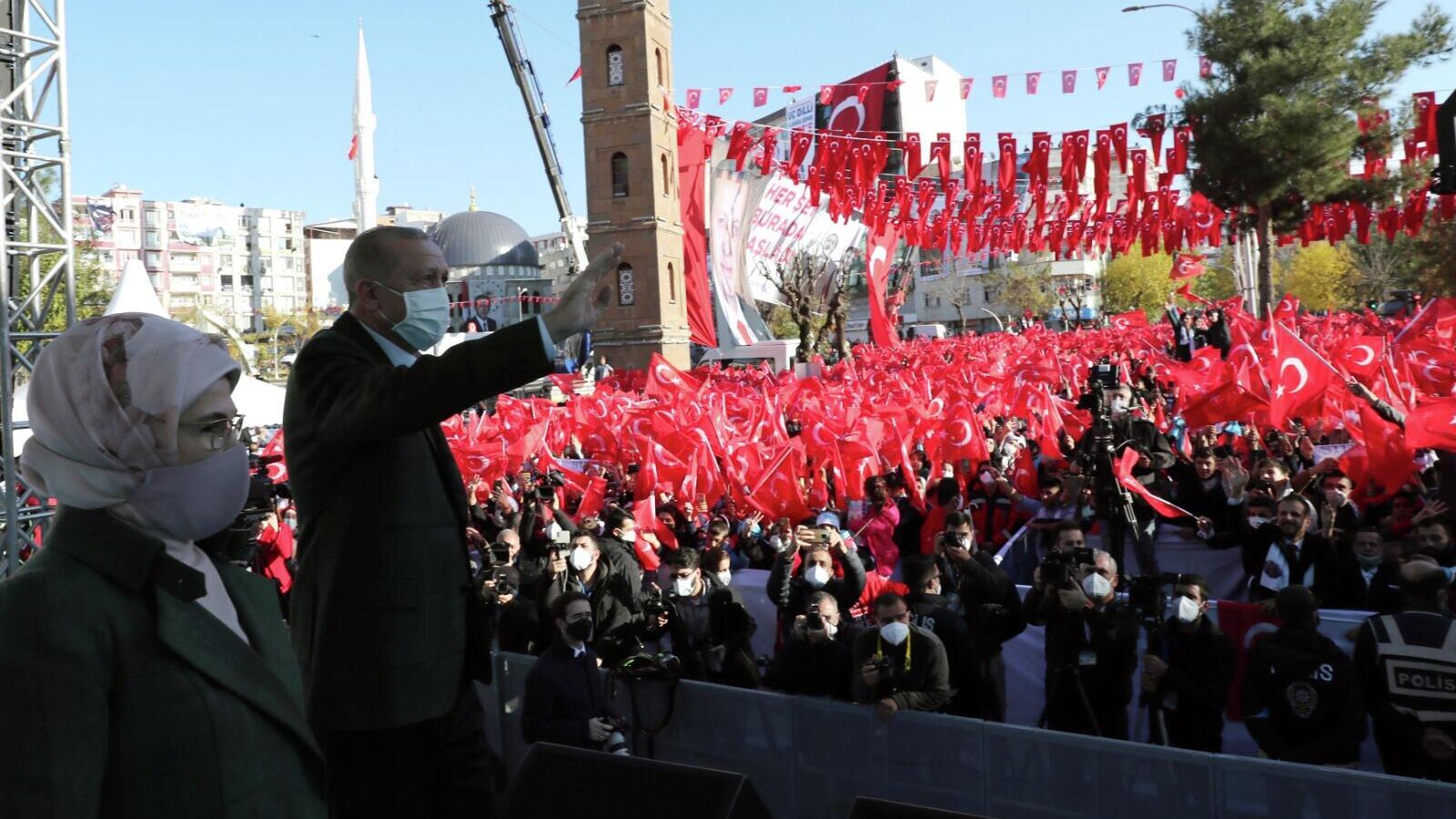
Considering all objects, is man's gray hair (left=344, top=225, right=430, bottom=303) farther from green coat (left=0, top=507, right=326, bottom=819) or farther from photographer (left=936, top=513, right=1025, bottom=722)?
photographer (left=936, top=513, right=1025, bottom=722)

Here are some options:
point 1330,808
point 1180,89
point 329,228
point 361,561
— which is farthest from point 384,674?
point 329,228

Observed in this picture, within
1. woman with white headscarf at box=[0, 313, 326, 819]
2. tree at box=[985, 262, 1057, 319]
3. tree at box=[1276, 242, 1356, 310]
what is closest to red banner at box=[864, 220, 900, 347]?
tree at box=[1276, 242, 1356, 310]

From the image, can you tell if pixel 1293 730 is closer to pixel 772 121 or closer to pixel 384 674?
pixel 384 674

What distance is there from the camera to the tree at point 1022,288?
73.7m

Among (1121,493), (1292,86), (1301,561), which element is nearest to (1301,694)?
(1301,561)

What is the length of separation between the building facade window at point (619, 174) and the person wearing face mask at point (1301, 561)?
33.6 metres

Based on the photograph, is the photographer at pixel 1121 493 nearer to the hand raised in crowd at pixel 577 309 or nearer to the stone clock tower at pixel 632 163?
the hand raised in crowd at pixel 577 309

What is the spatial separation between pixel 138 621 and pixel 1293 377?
10600 millimetres

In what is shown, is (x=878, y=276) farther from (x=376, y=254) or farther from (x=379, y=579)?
(x=379, y=579)

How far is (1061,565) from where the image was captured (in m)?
5.96

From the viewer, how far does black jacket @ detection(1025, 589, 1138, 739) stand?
219 inches

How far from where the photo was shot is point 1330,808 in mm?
3910

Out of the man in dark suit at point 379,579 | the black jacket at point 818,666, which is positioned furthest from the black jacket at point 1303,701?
the man in dark suit at point 379,579

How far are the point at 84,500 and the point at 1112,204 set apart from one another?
241ft
